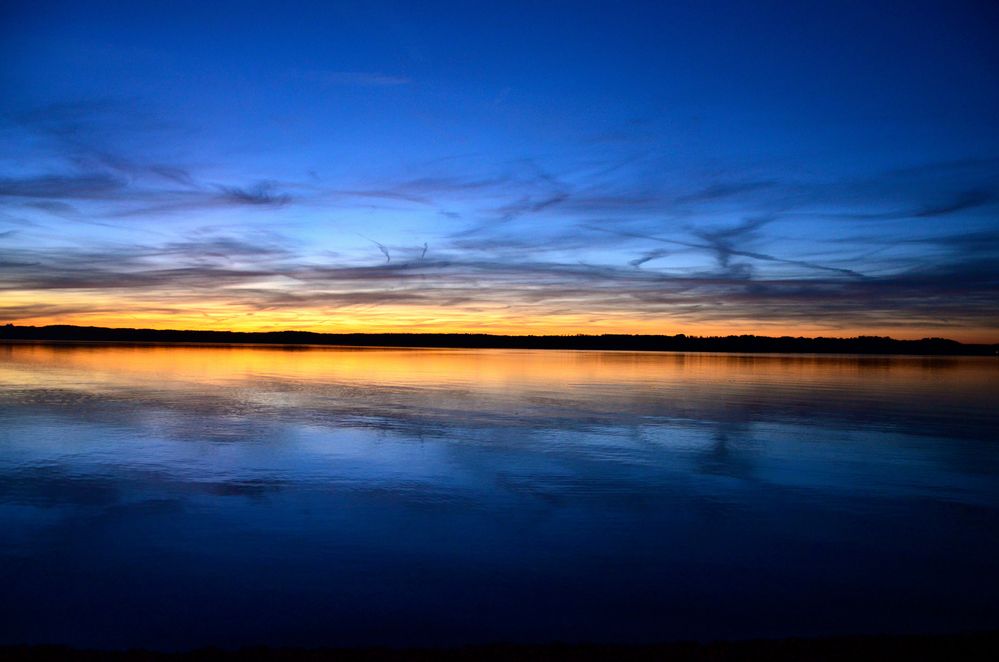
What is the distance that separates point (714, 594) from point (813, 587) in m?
1.06

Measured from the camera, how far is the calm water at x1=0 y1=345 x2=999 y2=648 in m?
6.20

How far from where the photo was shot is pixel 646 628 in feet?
19.9

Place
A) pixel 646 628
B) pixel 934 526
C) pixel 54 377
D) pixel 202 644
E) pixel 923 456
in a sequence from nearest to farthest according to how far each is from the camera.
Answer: pixel 202 644
pixel 646 628
pixel 934 526
pixel 923 456
pixel 54 377

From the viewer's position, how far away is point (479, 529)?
8805 millimetres

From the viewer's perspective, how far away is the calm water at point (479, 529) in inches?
244

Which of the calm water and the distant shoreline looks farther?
the calm water

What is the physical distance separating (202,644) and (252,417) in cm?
1355

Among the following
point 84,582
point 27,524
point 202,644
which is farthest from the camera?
point 27,524

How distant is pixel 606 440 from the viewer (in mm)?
15812

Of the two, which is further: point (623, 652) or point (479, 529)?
point (479, 529)

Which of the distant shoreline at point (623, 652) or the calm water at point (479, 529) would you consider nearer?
the distant shoreline at point (623, 652)

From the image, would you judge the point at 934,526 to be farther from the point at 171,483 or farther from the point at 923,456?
the point at 171,483

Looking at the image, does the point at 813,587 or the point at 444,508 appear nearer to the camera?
the point at 813,587

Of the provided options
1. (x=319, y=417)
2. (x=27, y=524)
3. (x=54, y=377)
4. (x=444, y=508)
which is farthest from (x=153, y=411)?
(x=54, y=377)
